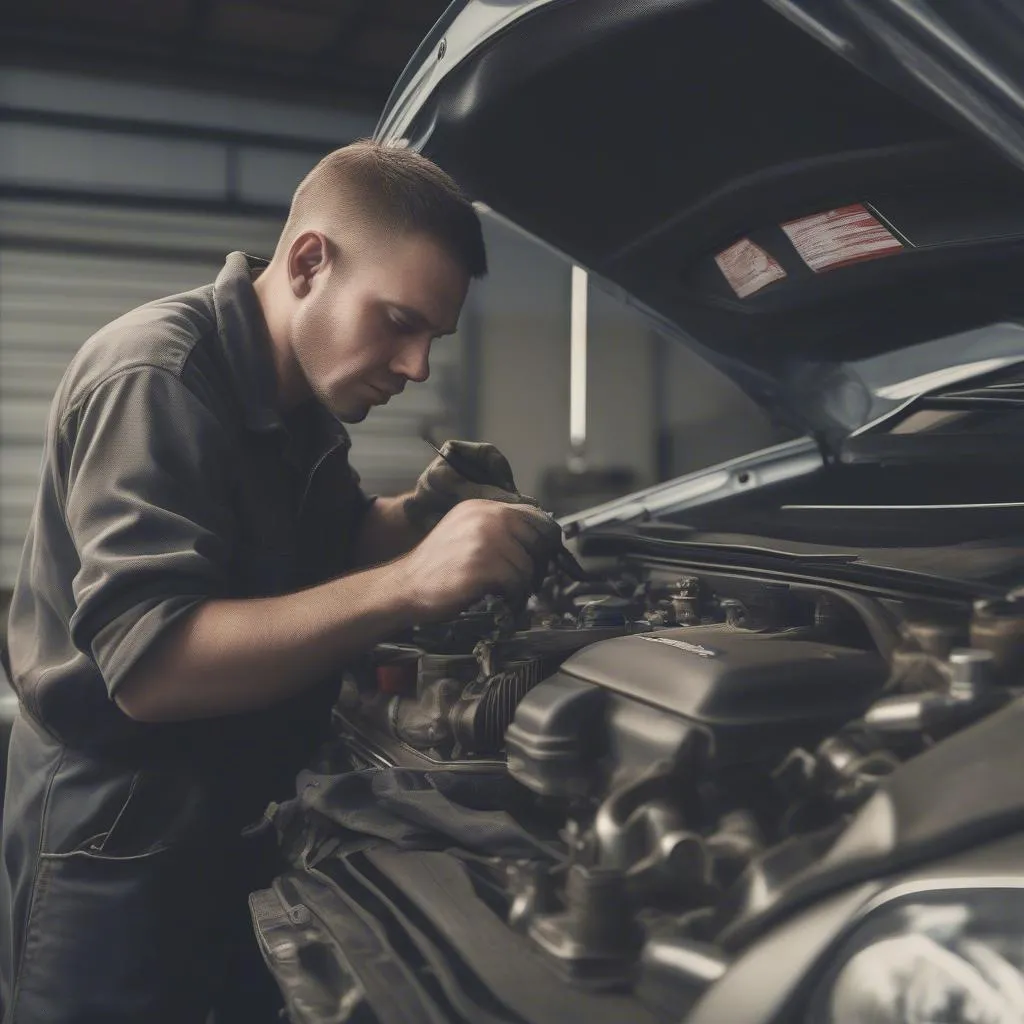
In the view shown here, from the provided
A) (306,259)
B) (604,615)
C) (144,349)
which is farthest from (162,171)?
(604,615)

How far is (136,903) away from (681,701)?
0.68 meters

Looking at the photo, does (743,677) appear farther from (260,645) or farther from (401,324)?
(401,324)

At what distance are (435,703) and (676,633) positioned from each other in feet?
1.18

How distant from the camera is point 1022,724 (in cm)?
60

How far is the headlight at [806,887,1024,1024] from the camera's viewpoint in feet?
1.63

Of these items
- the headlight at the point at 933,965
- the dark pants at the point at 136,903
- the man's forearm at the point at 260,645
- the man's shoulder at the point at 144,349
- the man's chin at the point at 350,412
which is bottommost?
the dark pants at the point at 136,903

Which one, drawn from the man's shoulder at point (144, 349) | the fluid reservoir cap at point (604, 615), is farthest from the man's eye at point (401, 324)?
the fluid reservoir cap at point (604, 615)

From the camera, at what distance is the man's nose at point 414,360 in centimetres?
124

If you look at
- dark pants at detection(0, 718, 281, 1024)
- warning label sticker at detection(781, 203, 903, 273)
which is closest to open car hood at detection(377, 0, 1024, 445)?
warning label sticker at detection(781, 203, 903, 273)

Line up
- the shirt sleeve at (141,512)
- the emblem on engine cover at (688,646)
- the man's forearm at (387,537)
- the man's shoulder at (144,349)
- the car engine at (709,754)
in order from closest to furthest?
the car engine at (709,754) → the emblem on engine cover at (688,646) → the shirt sleeve at (141,512) → the man's shoulder at (144,349) → the man's forearm at (387,537)

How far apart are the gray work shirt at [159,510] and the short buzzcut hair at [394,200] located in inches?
5.6

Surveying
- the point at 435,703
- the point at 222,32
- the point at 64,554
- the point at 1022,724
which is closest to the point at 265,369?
the point at 64,554

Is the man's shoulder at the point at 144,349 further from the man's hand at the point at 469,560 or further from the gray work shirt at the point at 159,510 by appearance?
the man's hand at the point at 469,560

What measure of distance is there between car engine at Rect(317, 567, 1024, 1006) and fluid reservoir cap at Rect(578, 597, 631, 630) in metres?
0.24
